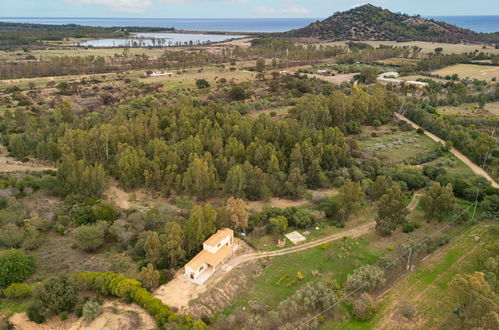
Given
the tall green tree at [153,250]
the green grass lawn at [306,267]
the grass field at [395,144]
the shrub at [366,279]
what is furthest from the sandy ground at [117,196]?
the grass field at [395,144]

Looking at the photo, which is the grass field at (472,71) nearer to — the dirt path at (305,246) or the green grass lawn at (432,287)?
the green grass lawn at (432,287)

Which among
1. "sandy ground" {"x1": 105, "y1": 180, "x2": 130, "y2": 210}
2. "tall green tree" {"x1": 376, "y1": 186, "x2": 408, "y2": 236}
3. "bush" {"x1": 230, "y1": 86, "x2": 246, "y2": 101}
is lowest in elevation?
"sandy ground" {"x1": 105, "y1": 180, "x2": 130, "y2": 210}

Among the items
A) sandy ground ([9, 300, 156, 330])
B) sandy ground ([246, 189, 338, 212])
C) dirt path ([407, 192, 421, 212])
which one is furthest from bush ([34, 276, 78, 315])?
dirt path ([407, 192, 421, 212])

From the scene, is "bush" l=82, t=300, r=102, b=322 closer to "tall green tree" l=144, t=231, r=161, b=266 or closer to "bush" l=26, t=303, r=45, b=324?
"bush" l=26, t=303, r=45, b=324

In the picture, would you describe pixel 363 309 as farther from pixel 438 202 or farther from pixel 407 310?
pixel 438 202

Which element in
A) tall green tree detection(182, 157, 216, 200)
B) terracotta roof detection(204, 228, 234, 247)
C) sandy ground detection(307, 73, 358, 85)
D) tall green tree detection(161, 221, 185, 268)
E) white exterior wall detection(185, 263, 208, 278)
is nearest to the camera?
white exterior wall detection(185, 263, 208, 278)

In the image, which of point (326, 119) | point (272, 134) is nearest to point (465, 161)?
point (326, 119)
